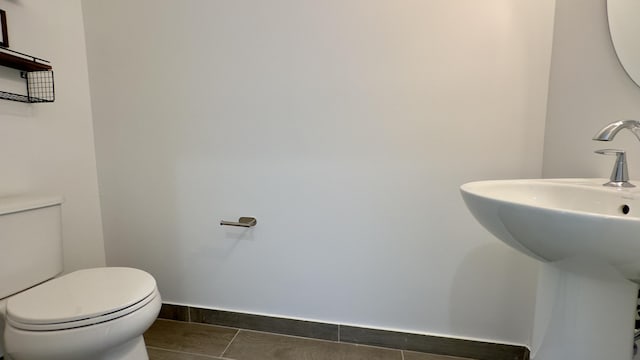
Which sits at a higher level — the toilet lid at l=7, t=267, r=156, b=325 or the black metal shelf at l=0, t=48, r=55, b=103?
the black metal shelf at l=0, t=48, r=55, b=103

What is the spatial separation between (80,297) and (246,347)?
29.4 inches

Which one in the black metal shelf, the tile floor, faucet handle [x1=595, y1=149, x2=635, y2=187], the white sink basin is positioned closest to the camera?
the white sink basin

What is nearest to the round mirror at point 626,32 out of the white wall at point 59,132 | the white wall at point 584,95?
the white wall at point 584,95

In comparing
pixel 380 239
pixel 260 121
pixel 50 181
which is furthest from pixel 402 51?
pixel 50 181

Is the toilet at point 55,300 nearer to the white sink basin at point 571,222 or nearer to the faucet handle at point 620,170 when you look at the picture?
the white sink basin at point 571,222

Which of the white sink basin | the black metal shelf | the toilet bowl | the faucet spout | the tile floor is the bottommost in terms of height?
the tile floor

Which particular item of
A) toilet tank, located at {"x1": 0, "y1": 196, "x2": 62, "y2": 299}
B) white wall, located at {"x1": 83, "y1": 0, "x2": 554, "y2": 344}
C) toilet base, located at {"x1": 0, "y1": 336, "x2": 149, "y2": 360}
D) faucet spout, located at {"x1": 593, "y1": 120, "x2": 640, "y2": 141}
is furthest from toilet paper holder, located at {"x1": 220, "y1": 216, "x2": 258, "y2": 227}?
faucet spout, located at {"x1": 593, "y1": 120, "x2": 640, "y2": 141}

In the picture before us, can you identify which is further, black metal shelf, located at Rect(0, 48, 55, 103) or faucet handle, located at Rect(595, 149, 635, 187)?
black metal shelf, located at Rect(0, 48, 55, 103)

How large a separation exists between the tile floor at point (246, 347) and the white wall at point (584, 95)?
3.19 feet

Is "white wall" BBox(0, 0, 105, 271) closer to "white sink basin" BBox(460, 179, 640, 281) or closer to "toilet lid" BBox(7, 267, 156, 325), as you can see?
"toilet lid" BBox(7, 267, 156, 325)

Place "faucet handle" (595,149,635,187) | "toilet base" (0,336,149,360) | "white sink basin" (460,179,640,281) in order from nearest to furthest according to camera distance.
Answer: "white sink basin" (460,179,640,281) < "faucet handle" (595,149,635,187) < "toilet base" (0,336,149,360)

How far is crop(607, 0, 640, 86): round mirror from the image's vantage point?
855 millimetres

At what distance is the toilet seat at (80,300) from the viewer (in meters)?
0.87

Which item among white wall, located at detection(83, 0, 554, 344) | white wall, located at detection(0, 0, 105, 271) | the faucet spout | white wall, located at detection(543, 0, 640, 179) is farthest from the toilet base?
white wall, located at detection(543, 0, 640, 179)
